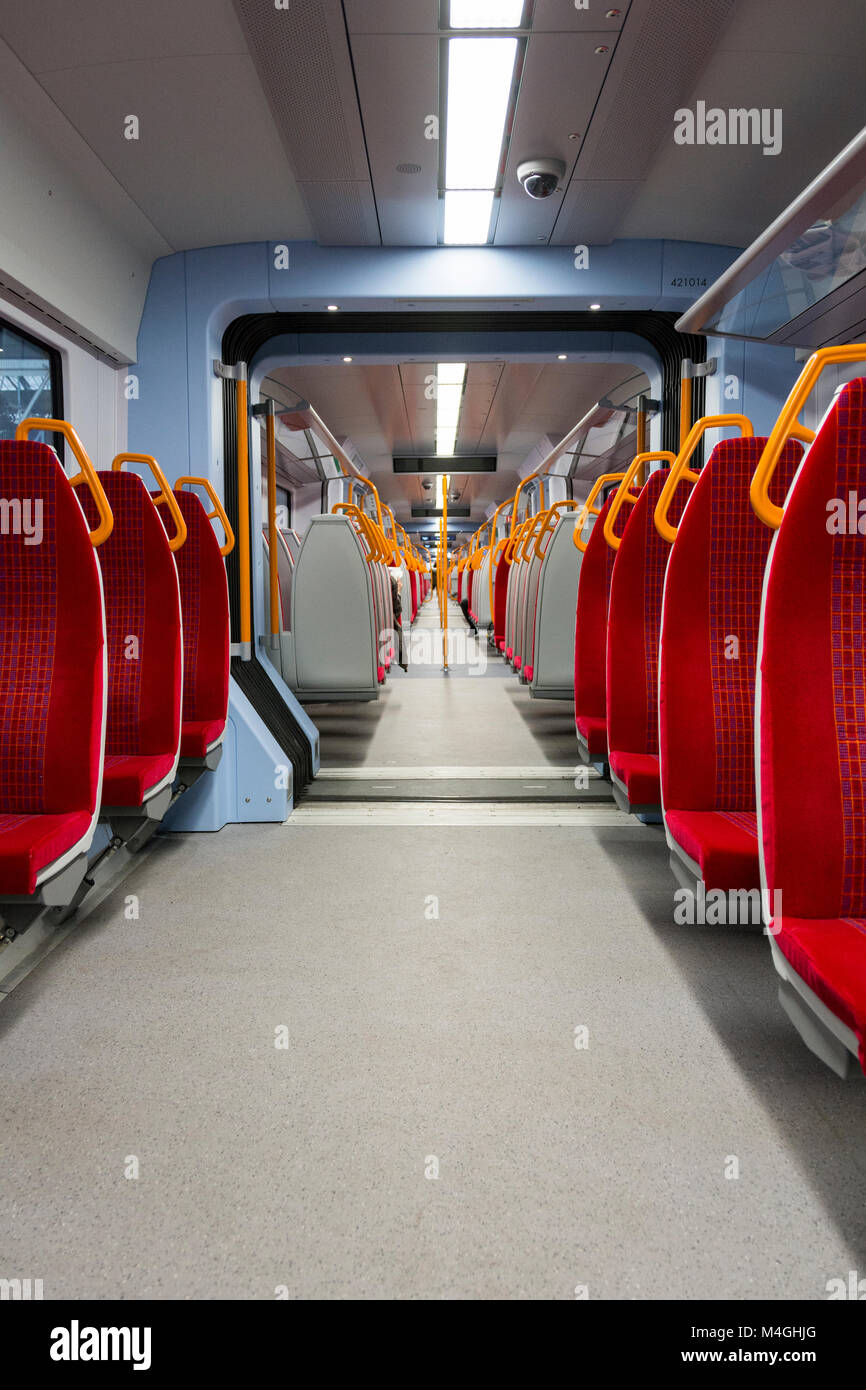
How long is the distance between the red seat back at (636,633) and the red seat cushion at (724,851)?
89cm

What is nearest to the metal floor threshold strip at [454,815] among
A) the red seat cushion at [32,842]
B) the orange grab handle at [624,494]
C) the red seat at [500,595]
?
the orange grab handle at [624,494]

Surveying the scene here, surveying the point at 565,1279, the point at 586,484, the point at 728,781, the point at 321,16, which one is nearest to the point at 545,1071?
the point at 565,1279

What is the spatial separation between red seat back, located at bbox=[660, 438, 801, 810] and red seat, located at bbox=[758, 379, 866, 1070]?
74cm

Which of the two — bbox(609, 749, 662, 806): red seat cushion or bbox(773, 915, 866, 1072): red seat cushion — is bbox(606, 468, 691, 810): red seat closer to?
bbox(609, 749, 662, 806): red seat cushion

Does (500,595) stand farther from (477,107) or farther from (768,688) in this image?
(768,688)

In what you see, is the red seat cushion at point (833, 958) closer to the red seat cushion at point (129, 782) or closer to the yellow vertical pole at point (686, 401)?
the red seat cushion at point (129, 782)

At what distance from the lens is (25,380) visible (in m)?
3.58

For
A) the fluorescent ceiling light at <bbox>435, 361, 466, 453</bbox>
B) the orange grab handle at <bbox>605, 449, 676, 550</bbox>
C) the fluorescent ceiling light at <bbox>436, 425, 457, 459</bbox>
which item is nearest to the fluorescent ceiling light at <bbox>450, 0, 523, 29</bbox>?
the orange grab handle at <bbox>605, 449, 676, 550</bbox>

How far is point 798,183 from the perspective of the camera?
3.71 m

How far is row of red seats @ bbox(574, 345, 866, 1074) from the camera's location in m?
1.51

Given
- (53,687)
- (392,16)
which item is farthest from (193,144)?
(53,687)

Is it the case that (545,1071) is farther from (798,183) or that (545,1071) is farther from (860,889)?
(798,183)

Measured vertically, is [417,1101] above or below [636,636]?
below

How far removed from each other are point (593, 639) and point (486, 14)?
7.34 feet
